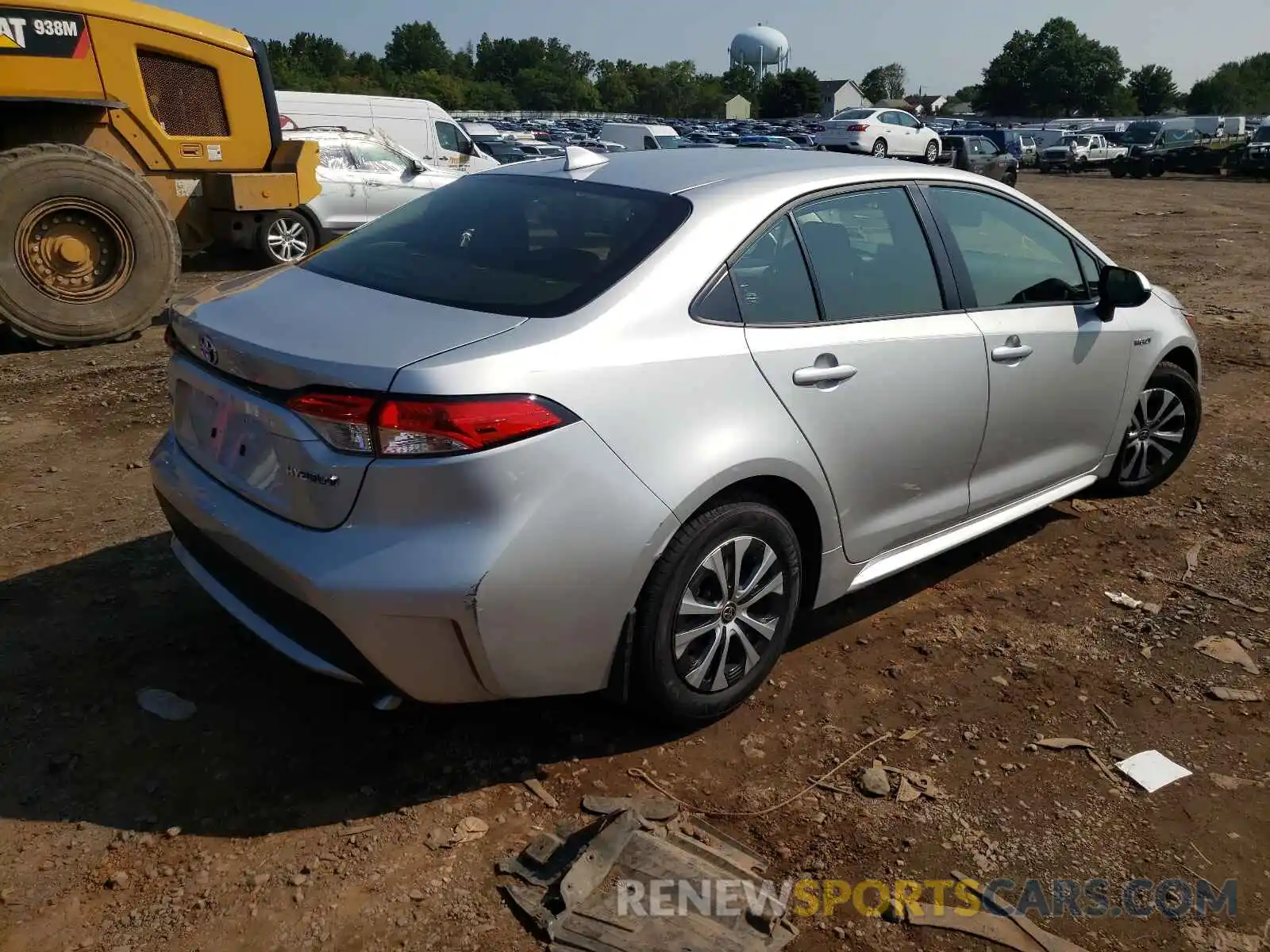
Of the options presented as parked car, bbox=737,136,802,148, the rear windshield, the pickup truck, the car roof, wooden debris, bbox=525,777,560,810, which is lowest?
the pickup truck

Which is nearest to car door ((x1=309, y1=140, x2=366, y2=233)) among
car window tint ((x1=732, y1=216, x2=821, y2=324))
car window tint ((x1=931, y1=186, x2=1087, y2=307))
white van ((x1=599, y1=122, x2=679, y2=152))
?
car window tint ((x1=931, y1=186, x2=1087, y2=307))

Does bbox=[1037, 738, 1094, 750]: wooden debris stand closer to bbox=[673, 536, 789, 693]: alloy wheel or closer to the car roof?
bbox=[673, 536, 789, 693]: alloy wheel

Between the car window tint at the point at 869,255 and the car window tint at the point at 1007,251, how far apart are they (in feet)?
0.76

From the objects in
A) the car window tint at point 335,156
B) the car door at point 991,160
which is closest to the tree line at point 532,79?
the car door at point 991,160

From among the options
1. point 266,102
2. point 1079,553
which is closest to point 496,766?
point 1079,553

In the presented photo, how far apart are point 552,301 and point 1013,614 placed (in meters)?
2.38

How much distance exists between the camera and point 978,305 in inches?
150

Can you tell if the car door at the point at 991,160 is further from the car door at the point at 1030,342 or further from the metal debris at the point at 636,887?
the metal debris at the point at 636,887

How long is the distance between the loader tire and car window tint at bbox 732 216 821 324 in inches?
246

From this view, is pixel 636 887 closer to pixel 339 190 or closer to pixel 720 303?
pixel 720 303

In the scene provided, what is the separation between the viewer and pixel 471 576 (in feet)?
8.09

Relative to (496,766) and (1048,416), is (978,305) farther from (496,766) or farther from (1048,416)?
(496,766)

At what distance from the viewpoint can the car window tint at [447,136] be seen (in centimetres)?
1739

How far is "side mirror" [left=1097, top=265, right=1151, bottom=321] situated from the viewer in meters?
4.29
